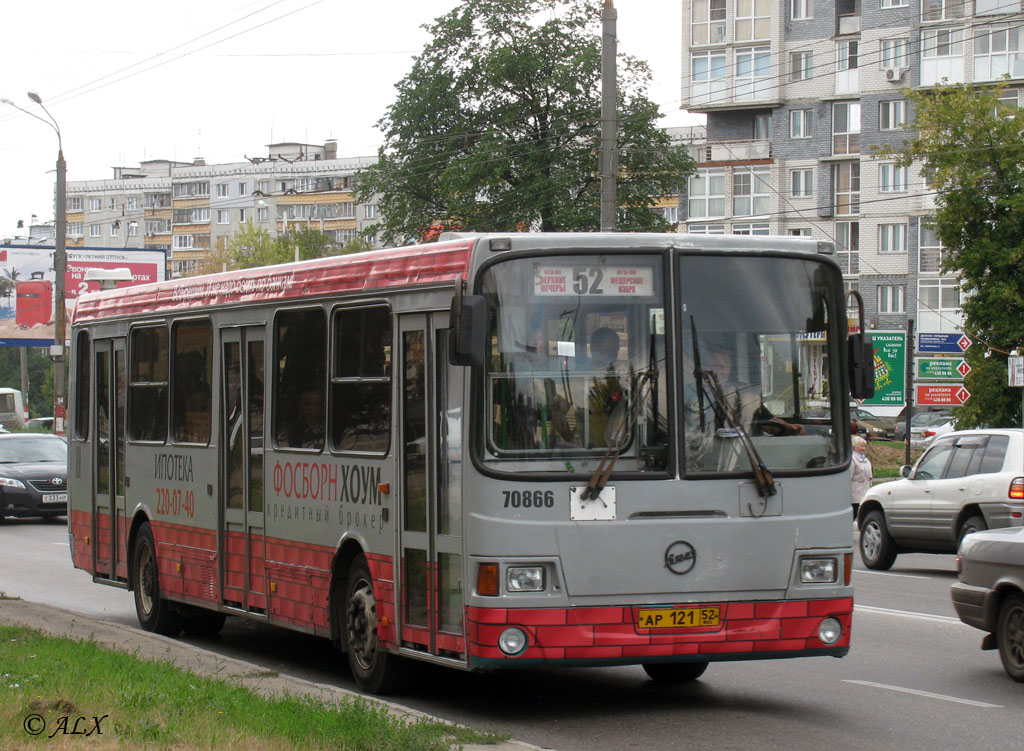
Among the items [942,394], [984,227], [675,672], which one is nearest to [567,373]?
[675,672]

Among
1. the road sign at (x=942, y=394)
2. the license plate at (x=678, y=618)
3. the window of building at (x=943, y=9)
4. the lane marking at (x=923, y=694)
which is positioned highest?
the window of building at (x=943, y=9)

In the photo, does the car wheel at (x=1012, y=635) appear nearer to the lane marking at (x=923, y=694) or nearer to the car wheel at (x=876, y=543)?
the lane marking at (x=923, y=694)

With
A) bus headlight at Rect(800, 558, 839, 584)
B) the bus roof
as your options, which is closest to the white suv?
bus headlight at Rect(800, 558, 839, 584)

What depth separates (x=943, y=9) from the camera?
65.8 meters

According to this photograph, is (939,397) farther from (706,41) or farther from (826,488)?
(706,41)

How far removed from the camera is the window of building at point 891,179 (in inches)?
2714

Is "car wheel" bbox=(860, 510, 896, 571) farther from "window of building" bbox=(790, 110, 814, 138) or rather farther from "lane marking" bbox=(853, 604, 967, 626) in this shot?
"window of building" bbox=(790, 110, 814, 138)

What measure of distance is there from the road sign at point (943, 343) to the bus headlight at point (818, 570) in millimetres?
25512

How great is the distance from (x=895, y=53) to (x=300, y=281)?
61047 mm

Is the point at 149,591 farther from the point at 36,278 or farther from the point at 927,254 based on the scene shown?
the point at 927,254

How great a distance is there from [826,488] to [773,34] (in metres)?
66.3

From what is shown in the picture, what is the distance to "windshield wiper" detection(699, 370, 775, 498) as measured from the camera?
29.5ft

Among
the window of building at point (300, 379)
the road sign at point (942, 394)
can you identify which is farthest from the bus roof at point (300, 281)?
the road sign at point (942, 394)

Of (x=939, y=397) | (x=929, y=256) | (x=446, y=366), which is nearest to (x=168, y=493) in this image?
(x=446, y=366)
